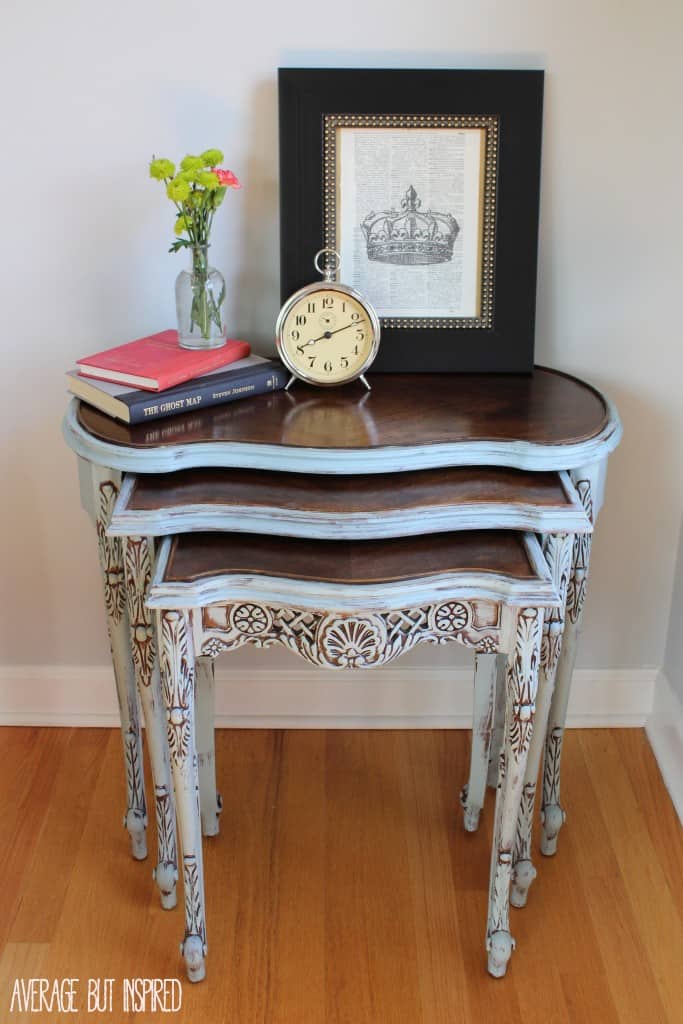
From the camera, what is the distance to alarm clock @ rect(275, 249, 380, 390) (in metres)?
1.69

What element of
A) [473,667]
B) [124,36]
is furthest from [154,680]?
[124,36]

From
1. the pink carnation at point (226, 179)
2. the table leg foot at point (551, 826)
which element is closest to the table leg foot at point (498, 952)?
the table leg foot at point (551, 826)

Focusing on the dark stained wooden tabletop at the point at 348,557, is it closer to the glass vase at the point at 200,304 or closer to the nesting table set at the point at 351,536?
the nesting table set at the point at 351,536

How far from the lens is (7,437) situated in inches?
80.2

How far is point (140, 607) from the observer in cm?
162

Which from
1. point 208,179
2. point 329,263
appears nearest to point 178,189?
point 208,179

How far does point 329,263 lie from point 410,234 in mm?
136

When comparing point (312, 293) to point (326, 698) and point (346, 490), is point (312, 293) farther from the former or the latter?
point (326, 698)

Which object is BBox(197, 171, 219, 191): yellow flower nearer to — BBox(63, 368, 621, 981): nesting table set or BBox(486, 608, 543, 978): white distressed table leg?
BBox(63, 368, 621, 981): nesting table set

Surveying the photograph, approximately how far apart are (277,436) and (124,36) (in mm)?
703

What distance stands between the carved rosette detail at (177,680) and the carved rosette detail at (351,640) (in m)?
0.18

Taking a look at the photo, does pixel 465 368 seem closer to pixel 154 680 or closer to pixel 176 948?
pixel 154 680

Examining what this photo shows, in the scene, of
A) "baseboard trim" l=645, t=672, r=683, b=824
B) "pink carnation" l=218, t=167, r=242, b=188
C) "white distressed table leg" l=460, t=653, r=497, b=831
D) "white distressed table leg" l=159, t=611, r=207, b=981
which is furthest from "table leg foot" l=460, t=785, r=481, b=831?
"pink carnation" l=218, t=167, r=242, b=188

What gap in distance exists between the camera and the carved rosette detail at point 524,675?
4.78 ft
